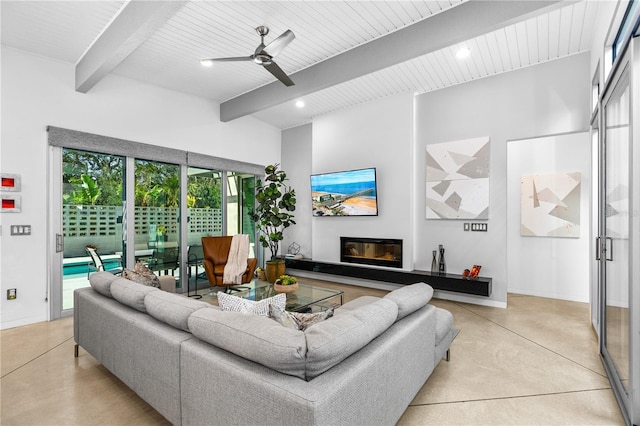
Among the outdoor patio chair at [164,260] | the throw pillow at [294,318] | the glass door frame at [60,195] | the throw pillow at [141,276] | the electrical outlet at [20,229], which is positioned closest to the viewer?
the throw pillow at [294,318]

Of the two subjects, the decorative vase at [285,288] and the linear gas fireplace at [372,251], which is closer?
the decorative vase at [285,288]

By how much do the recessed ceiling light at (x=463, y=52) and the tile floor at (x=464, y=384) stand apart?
3.17 metres

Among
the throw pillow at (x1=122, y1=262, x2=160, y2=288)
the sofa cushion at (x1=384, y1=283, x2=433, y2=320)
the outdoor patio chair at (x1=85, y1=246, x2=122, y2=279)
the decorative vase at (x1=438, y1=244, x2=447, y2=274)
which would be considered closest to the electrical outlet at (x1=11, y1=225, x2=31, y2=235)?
the outdoor patio chair at (x1=85, y1=246, x2=122, y2=279)

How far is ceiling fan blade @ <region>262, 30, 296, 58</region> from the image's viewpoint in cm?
278

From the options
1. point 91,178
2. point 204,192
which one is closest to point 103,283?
point 91,178

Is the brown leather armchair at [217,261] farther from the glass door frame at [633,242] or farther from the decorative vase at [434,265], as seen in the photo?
the glass door frame at [633,242]

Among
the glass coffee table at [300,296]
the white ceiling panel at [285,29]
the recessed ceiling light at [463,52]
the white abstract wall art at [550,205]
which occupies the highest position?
the white ceiling panel at [285,29]

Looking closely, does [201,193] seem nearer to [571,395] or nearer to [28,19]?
[28,19]

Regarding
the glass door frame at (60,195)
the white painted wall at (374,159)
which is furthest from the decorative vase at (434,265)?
the glass door frame at (60,195)

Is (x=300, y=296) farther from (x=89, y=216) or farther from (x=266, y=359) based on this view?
(x=89, y=216)

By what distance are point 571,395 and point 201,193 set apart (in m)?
5.27

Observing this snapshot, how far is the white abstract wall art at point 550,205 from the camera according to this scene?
450cm

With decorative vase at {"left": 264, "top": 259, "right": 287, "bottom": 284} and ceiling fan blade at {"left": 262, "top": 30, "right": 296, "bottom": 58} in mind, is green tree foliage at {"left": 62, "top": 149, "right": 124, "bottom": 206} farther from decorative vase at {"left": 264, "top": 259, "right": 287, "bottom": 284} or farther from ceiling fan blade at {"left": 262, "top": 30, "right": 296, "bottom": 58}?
ceiling fan blade at {"left": 262, "top": 30, "right": 296, "bottom": 58}

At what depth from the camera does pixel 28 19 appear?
3084mm
